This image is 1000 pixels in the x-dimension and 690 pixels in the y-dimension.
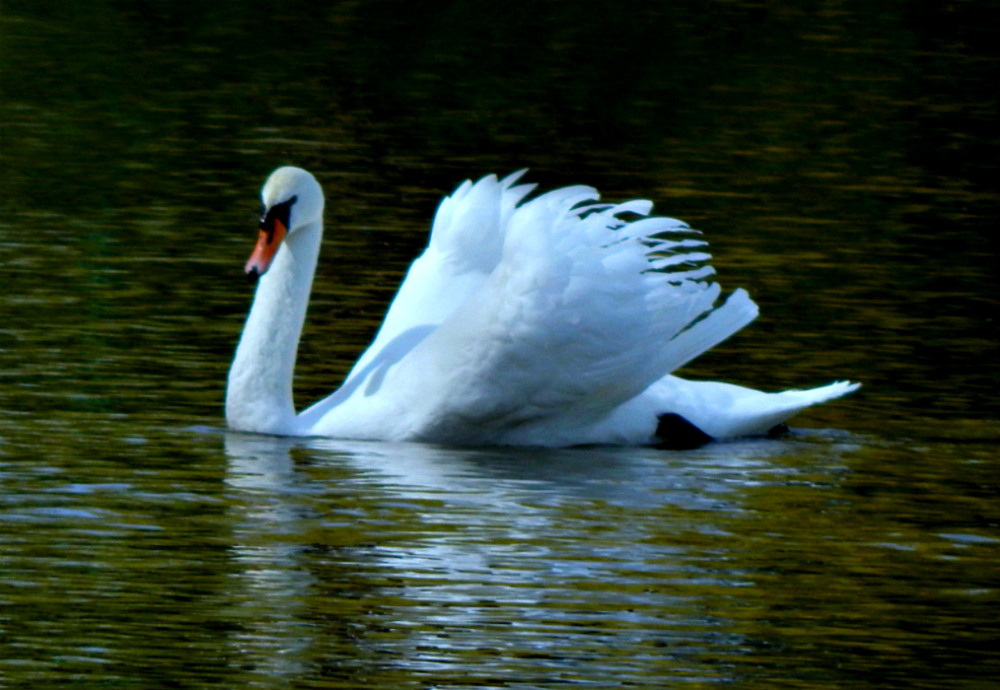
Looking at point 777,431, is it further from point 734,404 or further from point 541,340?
point 541,340

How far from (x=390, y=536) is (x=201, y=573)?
2.63 feet

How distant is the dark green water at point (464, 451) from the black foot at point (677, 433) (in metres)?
0.19

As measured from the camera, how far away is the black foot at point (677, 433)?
32.3ft

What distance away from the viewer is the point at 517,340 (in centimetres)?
938

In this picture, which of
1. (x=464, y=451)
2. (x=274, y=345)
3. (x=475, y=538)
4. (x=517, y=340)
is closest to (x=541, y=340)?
(x=517, y=340)

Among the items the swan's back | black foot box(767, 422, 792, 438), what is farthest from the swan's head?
black foot box(767, 422, 792, 438)

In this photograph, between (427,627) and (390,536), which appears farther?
(390,536)

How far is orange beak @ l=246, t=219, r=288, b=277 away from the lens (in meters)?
9.87

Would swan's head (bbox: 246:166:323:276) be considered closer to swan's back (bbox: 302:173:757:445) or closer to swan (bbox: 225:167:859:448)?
swan (bbox: 225:167:859:448)

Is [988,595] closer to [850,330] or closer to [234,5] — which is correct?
[850,330]

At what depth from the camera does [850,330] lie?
11.8m

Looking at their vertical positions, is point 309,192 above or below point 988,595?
above

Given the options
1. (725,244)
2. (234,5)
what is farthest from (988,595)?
(234,5)

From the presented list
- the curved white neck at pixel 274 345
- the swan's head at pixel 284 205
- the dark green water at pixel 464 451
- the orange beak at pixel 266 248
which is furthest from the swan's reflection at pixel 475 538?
the swan's head at pixel 284 205
